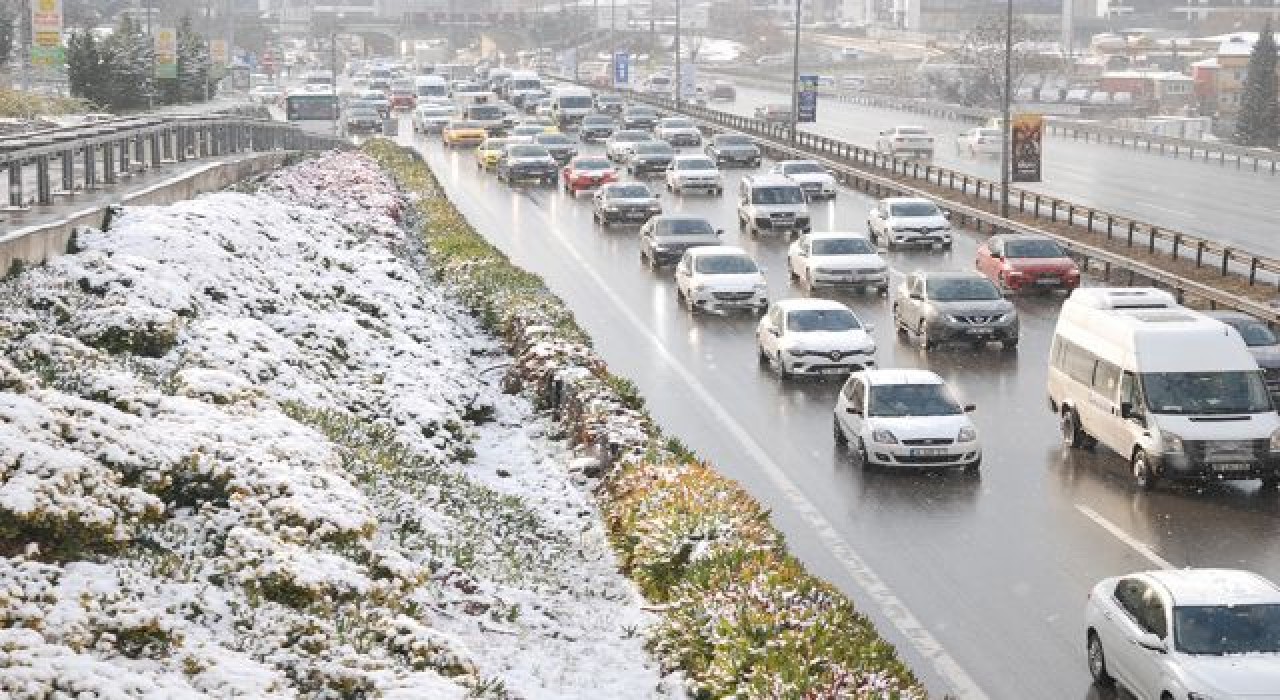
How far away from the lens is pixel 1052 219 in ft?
178

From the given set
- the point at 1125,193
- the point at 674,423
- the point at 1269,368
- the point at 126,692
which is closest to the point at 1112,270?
the point at 1269,368

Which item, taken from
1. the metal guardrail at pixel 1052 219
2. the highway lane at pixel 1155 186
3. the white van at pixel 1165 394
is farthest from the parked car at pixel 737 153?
the white van at pixel 1165 394

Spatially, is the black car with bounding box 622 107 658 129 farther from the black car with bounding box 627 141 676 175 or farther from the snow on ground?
the snow on ground

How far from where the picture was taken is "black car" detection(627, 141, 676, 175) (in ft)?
246

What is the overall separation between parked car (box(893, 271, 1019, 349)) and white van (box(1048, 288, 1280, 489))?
24.8 ft

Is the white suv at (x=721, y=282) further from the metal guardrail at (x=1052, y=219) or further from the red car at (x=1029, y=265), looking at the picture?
the metal guardrail at (x=1052, y=219)

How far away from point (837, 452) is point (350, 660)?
13.4m

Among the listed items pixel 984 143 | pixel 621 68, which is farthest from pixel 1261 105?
pixel 621 68

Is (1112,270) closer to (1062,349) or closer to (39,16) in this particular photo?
(1062,349)

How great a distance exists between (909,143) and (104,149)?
57.5 metres

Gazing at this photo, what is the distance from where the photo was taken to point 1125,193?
68000mm

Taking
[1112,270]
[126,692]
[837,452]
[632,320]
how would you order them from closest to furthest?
[126,692]
[837,452]
[632,320]
[1112,270]

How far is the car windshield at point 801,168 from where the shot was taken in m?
67.6

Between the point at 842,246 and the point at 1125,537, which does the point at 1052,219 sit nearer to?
the point at 842,246
